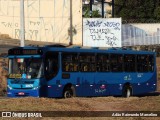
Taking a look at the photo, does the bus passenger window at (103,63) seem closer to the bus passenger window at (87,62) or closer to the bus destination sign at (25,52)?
the bus passenger window at (87,62)

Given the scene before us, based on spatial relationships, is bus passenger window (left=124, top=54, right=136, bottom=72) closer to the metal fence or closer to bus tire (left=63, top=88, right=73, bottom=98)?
bus tire (left=63, top=88, right=73, bottom=98)

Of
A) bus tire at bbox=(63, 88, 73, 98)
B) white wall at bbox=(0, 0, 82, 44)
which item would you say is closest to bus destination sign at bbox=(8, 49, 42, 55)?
bus tire at bbox=(63, 88, 73, 98)

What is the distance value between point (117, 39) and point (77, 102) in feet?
120

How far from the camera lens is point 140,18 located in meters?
91.1

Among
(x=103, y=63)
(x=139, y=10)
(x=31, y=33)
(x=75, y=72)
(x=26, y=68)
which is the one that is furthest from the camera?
(x=139, y=10)

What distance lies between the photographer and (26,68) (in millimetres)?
24078

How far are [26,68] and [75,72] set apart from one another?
2881 millimetres

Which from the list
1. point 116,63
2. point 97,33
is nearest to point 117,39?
point 97,33

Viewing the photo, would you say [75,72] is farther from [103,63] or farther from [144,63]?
[144,63]

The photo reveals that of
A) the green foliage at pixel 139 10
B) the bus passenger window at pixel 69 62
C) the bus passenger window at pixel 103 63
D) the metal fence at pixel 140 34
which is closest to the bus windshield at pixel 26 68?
the bus passenger window at pixel 69 62

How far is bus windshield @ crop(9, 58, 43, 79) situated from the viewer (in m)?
23.8

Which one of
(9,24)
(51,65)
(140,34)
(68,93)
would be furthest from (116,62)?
(9,24)

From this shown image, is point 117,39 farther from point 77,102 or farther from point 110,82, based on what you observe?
point 77,102

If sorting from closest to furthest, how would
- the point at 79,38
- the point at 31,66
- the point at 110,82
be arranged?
1. the point at 31,66
2. the point at 110,82
3. the point at 79,38
